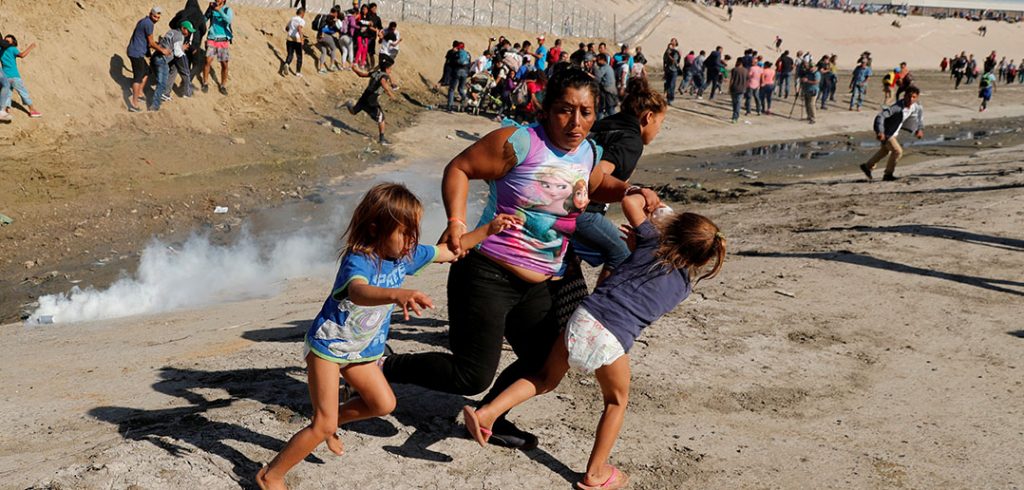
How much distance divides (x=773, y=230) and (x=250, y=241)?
660 centimetres

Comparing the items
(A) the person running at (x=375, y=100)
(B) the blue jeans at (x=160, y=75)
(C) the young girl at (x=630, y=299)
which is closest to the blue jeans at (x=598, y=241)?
(C) the young girl at (x=630, y=299)

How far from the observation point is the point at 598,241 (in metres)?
5.40

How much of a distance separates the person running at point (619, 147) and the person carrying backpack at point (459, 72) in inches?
664

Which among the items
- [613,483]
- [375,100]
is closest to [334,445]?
[613,483]

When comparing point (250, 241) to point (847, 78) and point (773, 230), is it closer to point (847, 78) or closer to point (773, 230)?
point (773, 230)

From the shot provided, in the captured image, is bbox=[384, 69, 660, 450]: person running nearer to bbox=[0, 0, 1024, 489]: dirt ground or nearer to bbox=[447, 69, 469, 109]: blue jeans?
bbox=[0, 0, 1024, 489]: dirt ground

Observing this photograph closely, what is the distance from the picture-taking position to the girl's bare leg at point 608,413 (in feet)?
13.4

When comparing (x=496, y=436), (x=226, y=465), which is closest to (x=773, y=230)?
(x=496, y=436)

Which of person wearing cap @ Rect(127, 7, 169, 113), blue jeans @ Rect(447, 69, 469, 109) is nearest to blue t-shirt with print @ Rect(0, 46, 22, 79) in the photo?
person wearing cap @ Rect(127, 7, 169, 113)

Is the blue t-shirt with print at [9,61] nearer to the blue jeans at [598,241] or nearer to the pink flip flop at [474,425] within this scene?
the blue jeans at [598,241]

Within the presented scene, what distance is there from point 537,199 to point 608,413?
1028 millimetres

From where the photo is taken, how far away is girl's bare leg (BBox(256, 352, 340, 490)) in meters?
3.87

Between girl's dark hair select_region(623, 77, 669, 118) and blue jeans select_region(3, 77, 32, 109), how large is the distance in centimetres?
1257

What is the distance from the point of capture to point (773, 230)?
11.4 meters
